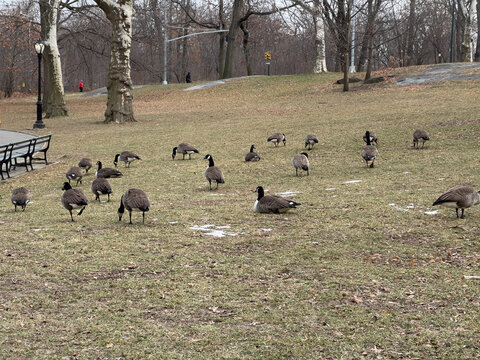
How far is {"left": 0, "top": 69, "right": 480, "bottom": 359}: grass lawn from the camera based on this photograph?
19.0 ft

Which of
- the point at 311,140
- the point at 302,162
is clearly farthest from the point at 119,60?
the point at 302,162

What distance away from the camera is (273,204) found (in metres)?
11.3

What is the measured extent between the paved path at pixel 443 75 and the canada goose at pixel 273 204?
30391 millimetres

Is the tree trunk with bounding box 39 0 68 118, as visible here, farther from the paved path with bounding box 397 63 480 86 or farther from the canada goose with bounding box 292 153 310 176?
the canada goose with bounding box 292 153 310 176

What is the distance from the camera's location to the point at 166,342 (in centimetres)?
575

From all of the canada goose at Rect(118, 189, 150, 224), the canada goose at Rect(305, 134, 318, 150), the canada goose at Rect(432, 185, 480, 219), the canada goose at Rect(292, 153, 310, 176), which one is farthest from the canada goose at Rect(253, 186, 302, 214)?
the canada goose at Rect(305, 134, 318, 150)

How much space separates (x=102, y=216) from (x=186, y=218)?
168 cm

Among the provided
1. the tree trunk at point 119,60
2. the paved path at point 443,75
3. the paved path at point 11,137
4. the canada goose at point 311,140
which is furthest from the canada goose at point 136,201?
the paved path at point 443,75

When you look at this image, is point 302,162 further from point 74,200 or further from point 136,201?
point 74,200

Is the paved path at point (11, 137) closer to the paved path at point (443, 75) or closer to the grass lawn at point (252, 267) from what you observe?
the grass lawn at point (252, 267)

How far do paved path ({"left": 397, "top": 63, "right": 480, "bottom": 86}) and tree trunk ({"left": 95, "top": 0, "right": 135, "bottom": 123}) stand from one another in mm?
18886

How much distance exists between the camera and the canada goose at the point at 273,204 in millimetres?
11211

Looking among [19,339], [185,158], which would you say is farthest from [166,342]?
[185,158]

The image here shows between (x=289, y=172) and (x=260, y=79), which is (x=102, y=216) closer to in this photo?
(x=289, y=172)
